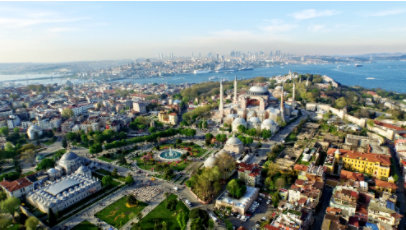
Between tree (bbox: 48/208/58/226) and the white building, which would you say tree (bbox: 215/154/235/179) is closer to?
the white building

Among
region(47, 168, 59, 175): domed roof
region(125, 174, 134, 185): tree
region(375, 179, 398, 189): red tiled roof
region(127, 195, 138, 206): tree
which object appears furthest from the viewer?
region(47, 168, 59, 175): domed roof

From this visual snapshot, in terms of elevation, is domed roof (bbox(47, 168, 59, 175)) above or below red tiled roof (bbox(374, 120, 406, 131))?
below

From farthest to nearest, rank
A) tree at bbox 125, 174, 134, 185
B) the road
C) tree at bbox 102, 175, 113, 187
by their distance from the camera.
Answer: tree at bbox 125, 174, 134, 185 < tree at bbox 102, 175, 113, 187 < the road

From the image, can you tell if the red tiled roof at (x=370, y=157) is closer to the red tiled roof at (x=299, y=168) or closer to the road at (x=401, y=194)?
the road at (x=401, y=194)

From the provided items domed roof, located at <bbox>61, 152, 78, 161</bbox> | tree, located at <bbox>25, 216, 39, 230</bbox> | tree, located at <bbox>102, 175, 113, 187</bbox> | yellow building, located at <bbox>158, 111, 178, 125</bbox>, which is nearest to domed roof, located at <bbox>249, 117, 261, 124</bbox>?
yellow building, located at <bbox>158, 111, 178, 125</bbox>

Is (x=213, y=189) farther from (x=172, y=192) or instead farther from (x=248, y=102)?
(x=248, y=102)

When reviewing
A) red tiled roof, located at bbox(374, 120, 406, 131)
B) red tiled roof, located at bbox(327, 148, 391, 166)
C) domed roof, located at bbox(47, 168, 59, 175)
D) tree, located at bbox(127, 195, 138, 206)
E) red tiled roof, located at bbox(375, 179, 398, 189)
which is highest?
red tiled roof, located at bbox(327, 148, 391, 166)

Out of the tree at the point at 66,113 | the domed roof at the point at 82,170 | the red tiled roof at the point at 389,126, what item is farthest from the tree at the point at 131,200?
the red tiled roof at the point at 389,126

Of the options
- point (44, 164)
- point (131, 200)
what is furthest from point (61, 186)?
point (131, 200)
